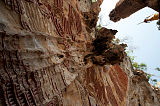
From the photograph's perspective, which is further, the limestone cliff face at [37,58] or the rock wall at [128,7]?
the rock wall at [128,7]

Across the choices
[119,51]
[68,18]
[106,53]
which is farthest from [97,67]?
[68,18]

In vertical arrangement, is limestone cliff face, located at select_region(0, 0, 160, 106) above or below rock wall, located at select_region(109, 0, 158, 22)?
below

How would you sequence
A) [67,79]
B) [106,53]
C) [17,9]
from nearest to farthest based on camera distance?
1. [17,9]
2. [67,79]
3. [106,53]

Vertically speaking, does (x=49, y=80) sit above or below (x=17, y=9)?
below

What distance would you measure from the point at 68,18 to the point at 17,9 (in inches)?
59.5

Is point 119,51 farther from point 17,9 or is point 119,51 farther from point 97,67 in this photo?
point 17,9

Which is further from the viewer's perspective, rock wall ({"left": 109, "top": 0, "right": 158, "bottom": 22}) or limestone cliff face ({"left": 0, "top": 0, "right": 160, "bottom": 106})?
rock wall ({"left": 109, "top": 0, "right": 158, "bottom": 22})

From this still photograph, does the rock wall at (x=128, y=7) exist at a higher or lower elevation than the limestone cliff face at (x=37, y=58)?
higher

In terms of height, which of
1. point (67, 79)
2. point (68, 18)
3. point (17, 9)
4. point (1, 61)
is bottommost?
point (67, 79)

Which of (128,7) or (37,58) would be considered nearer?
(37,58)

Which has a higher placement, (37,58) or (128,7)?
(128,7)

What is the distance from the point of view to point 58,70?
5.55ft

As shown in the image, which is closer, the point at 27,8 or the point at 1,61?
the point at 1,61

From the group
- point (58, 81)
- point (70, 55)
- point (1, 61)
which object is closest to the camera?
point (1, 61)
